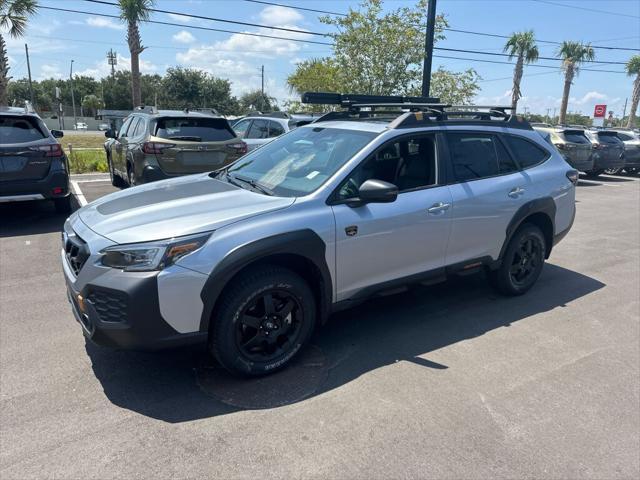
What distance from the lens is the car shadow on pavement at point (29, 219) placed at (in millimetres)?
7118

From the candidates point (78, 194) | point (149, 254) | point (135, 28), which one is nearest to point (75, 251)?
point (149, 254)

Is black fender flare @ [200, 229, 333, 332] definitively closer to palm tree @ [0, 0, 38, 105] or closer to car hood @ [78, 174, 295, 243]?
car hood @ [78, 174, 295, 243]

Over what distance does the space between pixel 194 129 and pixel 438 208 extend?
5.25 m

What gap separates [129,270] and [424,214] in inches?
89.6

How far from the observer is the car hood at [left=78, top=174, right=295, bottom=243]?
3.02 metres

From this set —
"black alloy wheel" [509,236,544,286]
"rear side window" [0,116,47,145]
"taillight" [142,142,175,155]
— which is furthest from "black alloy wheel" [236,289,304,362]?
"rear side window" [0,116,47,145]

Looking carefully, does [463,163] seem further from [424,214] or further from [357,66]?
[357,66]

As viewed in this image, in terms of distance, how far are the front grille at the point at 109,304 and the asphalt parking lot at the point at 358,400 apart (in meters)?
0.59

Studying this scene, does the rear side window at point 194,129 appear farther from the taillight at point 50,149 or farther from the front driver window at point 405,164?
the front driver window at point 405,164

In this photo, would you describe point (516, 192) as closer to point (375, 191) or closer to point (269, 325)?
point (375, 191)

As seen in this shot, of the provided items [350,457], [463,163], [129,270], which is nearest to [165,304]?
[129,270]

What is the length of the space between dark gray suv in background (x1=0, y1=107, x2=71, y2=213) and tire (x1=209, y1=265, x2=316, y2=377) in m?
5.45

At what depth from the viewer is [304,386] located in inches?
129

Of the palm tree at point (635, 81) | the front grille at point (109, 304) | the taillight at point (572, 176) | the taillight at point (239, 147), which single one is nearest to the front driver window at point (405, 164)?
the front grille at point (109, 304)
